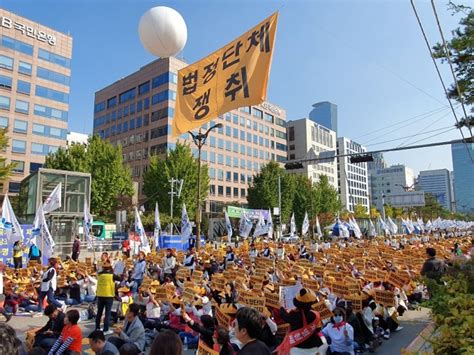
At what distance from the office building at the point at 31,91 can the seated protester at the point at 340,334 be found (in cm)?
5702

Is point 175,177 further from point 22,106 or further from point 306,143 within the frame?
point 306,143

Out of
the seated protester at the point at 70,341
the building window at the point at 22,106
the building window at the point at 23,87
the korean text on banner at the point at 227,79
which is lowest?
the seated protester at the point at 70,341

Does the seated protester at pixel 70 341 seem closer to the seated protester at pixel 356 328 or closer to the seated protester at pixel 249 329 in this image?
the seated protester at pixel 249 329

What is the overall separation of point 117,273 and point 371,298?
948 centimetres

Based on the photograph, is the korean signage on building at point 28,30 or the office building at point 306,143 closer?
the korean signage on building at point 28,30

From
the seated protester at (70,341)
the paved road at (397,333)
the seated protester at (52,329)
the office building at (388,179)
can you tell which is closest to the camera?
the seated protester at (70,341)

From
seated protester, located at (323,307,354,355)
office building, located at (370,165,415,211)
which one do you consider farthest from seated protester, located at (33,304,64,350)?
office building, located at (370,165,415,211)

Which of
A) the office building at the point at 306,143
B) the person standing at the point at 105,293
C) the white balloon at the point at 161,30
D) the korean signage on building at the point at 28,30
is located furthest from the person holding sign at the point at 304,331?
the office building at the point at 306,143

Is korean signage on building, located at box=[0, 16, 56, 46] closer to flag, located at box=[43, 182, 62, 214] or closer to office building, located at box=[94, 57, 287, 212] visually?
office building, located at box=[94, 57, 287, 212]

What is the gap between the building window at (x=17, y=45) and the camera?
5544cm

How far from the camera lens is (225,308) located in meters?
6.59

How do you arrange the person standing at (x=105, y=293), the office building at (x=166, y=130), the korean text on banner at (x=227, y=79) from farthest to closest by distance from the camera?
1. the office building at (x=166, y=130)
2. the person standing at (x=105, y=293)
3. the korean text on banner at (x=227, y=79)

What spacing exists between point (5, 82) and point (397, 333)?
210 ft

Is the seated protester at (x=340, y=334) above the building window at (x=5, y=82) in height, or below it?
below
